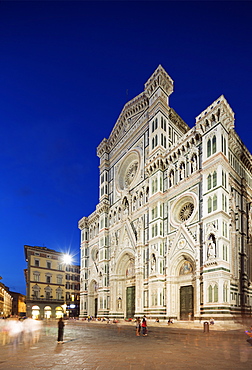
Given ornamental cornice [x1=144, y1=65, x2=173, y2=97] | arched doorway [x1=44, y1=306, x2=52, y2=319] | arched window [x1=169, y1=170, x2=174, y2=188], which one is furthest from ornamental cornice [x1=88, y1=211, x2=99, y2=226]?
arched doorway [x1=44, y1=306, x2=52, y2=319]

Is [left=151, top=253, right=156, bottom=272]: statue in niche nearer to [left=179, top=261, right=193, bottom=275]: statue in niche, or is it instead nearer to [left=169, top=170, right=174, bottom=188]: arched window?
[left=179, top=261, right=193, bottom=275]: statue in niche

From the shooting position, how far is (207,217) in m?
28.6

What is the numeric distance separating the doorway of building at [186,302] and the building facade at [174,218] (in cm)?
10

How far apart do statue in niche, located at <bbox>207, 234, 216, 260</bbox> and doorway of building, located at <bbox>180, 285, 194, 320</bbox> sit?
5598mm

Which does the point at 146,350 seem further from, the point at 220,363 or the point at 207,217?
the point at 207,217

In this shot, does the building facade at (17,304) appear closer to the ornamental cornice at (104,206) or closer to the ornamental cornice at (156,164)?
the ornamental cornice at (104,206)

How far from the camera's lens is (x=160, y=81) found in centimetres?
4103

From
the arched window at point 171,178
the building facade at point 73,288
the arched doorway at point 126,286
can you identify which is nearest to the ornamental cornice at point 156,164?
the arched window at point 171,178

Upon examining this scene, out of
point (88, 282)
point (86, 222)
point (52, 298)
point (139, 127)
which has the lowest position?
point (52, 298)

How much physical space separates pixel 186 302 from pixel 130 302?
12.2 metres

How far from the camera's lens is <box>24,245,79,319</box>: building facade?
230 ft

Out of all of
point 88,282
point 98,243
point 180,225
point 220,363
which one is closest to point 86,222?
point 98,243

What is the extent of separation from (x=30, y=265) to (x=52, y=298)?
31.3ft

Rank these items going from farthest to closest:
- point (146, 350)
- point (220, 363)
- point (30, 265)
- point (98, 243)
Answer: point (30, 265) → point (98, 243) → point (146, 350) → point (220, 363)
